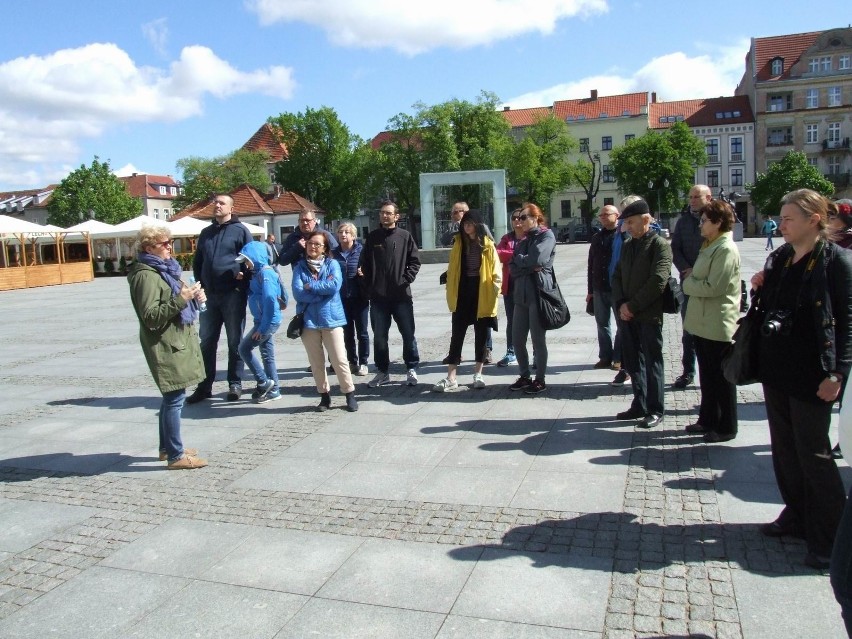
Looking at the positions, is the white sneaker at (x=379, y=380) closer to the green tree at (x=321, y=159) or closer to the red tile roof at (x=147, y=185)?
the green tree at (x=321, y=159)

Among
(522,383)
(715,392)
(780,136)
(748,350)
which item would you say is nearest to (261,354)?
(522,383)

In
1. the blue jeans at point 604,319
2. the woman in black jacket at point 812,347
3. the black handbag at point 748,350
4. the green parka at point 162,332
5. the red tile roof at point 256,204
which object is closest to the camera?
the woman in black jacket at point 812,347

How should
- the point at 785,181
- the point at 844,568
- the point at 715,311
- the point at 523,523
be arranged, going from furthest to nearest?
the point at 785,181, the point at 715,311, the point at 523,523, the point at 844,568

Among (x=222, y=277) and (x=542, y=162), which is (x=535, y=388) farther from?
(x=542, y=162)

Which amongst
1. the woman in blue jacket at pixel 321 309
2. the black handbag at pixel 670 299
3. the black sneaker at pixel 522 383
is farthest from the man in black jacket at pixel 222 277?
the black handbag at pixel 670 299

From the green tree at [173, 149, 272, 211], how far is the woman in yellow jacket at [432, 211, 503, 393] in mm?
64035

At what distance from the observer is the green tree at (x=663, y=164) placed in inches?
2446

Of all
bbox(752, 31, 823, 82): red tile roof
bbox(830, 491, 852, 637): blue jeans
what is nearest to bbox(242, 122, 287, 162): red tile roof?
bbox(752, 31, 823, 82): red tile roof

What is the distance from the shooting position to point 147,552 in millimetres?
4086

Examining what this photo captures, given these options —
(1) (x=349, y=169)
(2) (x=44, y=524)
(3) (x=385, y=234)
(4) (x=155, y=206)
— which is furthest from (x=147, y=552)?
(4) (x=155, y=206)

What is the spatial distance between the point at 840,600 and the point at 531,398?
4.82 meters

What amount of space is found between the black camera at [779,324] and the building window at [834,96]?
239 feet

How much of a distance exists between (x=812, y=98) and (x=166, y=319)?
239 feet

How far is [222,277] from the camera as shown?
7.32m
